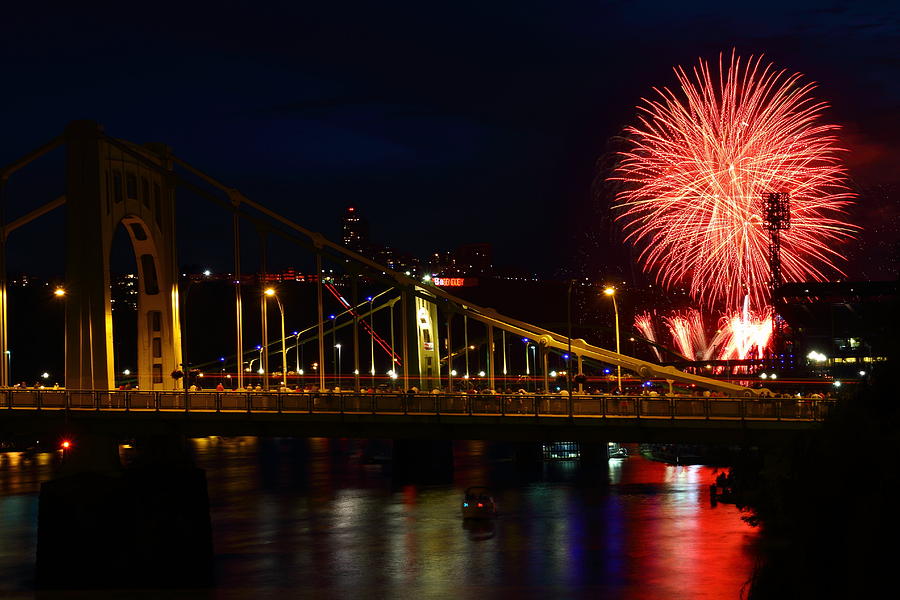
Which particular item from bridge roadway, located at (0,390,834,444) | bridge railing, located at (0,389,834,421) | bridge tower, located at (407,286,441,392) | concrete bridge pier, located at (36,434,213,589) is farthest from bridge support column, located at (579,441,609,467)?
concrete bridge pier, located at (36,434,213,589)

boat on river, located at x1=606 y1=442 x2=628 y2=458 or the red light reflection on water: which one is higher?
boat on river, located at x1=606 y1=442 x2=628 y2=458

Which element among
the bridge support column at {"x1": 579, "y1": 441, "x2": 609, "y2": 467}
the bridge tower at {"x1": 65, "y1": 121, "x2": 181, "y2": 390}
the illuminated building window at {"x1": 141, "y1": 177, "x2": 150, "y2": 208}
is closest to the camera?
the bridge tower at {"x1": 65, "y1": 121, "x2": 181, "y2": 390}

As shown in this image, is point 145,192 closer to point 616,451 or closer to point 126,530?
point 126,530

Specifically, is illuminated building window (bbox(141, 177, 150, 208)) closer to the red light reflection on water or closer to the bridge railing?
the bridge railing

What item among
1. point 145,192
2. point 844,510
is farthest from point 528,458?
point 844,510

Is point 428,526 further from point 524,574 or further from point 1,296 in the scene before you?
point 1,296

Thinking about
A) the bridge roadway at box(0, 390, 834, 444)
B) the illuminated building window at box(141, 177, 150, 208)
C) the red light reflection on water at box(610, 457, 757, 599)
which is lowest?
the red light reflection on water at box(610, 457, 757, 599)
